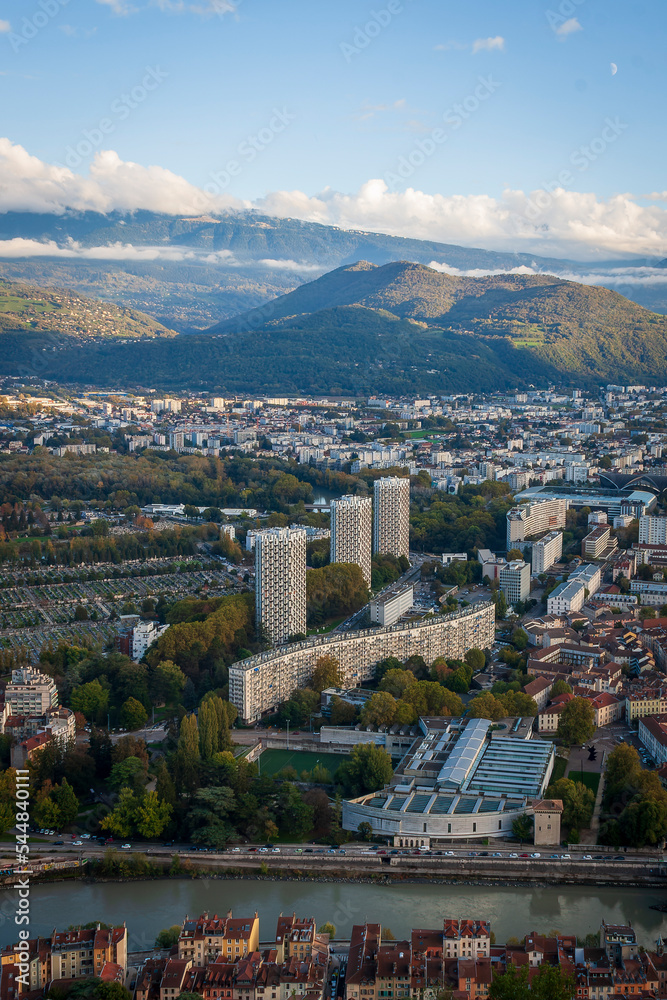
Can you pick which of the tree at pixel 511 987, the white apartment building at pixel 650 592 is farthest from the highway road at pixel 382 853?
the white apartment building at pixel 650 592

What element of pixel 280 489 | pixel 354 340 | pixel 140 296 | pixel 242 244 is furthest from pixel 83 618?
pixel 242 244

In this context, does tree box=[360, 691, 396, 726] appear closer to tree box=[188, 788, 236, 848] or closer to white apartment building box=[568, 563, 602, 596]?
tree box=[188, 788, 236, 848]

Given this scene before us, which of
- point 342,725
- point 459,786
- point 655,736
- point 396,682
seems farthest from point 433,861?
point 396,682

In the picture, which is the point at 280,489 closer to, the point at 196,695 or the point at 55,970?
the point at 196,695

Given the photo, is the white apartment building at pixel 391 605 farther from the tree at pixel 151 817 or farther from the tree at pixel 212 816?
the tree at pixel 151 817

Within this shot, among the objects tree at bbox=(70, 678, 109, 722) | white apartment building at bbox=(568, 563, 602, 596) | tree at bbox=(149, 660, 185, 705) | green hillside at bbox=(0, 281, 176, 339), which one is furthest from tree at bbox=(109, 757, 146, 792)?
green hillside at bbox=(0, 281, 176, 339)

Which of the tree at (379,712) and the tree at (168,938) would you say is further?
the tree at (379,712)
